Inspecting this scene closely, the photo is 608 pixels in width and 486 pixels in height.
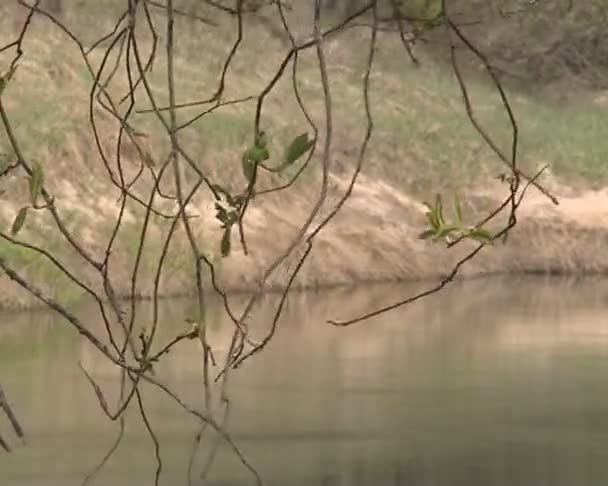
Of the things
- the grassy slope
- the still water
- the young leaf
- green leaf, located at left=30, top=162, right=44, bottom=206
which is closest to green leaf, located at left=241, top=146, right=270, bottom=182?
the young leaf

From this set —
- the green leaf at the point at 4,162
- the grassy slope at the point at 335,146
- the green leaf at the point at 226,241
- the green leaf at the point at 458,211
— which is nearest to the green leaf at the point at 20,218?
the green leaf at the point at 4,162

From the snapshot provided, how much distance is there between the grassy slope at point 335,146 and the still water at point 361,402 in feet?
4.27

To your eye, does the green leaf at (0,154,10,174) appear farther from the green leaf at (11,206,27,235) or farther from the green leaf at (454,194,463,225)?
the green leaf at (454,194,463,225)

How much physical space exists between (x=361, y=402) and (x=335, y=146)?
673 centimetres

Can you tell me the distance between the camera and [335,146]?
16.1 metres

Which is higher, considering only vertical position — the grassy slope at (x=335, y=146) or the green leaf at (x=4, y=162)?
the grassy slope at (x=335, y=146)

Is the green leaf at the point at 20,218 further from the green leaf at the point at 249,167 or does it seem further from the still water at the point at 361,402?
the still water at the point at 361,402

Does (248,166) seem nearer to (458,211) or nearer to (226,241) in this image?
(226,241)

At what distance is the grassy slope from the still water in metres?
1.30

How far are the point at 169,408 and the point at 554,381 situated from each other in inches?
85.4

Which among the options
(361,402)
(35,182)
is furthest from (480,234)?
(361,402)

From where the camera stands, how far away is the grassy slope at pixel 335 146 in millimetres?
13984

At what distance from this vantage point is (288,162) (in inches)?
75.8

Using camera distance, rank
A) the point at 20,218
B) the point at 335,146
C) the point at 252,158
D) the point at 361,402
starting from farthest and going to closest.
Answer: the point at 335,146, the point at 361,402, the point at 20,218, the point at 252,158
